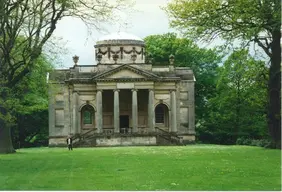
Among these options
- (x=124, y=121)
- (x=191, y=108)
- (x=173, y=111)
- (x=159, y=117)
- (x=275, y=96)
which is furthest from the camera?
(x=124, y=121)

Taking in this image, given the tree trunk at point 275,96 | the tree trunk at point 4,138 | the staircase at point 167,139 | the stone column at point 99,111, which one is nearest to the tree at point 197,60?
the staircase at point 167,139

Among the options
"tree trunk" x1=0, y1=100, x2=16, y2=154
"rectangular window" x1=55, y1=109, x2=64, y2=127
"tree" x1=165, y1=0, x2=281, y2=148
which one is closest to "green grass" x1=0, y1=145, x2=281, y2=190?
"tree" x1=165, y1=0, x2=281, y2=148

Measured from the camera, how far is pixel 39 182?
18.7 metres

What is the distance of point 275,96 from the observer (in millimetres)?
39406

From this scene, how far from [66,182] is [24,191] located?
2268 millimetres

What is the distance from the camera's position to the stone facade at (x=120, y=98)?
61250 millimetres

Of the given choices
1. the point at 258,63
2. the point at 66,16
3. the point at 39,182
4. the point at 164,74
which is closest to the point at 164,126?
the point at 164,74

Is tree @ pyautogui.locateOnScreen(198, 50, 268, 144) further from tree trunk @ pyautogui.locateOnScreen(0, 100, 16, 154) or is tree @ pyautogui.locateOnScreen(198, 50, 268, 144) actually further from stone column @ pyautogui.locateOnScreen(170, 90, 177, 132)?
tree trunk @ pyautogui.locateOnScreen(0, 100, 16, 154)

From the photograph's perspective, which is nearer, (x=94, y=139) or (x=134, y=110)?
(x=94, y=139)

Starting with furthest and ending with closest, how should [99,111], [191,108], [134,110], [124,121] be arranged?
[124,121] < [191,108] < [99,111] < [134,110]

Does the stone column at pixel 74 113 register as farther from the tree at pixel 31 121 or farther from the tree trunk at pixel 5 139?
the tree trunk at pixel 5 139

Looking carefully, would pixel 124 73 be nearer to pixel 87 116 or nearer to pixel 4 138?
pixel 87 116

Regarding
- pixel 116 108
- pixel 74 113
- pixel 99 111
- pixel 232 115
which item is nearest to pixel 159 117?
pixel 116 108

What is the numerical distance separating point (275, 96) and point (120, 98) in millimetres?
28564
